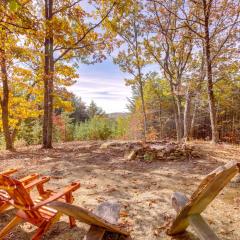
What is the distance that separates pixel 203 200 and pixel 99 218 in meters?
0.95

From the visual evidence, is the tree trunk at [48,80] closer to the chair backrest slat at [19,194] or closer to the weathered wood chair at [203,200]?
the chair backrest slat at [19,194]

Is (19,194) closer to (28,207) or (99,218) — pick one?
(28,207)

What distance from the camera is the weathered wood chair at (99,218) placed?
216 centimetres

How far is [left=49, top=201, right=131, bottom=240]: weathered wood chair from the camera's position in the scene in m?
2.16

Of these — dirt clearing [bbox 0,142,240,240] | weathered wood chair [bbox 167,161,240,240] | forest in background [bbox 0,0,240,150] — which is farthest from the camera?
forest in background [bbox 0,0,240,150]

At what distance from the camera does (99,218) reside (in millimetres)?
2326

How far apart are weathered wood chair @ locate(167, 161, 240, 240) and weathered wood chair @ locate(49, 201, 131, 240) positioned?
632 millimetres

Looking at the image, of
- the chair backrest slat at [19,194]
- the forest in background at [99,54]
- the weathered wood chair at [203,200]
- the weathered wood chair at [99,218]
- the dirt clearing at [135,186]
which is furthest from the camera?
the forest in background at [99,54]

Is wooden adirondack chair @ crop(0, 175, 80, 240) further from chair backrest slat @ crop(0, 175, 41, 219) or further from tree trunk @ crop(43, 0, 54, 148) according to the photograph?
tree trunk @ crop(43, 0, 54, 148)

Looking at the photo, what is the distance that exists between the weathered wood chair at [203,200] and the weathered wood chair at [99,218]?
0.63 metres

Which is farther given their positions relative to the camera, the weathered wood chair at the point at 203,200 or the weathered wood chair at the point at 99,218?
the weathered wood chair at the point at 99,218

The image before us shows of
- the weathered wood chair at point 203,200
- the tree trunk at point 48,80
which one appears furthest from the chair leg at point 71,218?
the tree trunk at point 48,80

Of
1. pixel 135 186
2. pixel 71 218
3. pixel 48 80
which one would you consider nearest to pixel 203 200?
pixel 71 218

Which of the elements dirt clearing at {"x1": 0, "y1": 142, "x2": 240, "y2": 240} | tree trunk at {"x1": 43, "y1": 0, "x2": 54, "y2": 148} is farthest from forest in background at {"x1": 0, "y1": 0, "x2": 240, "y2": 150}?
dirt clearing at {"x1": 0, "y1": 142, "x2": 240, "y2": 240}
